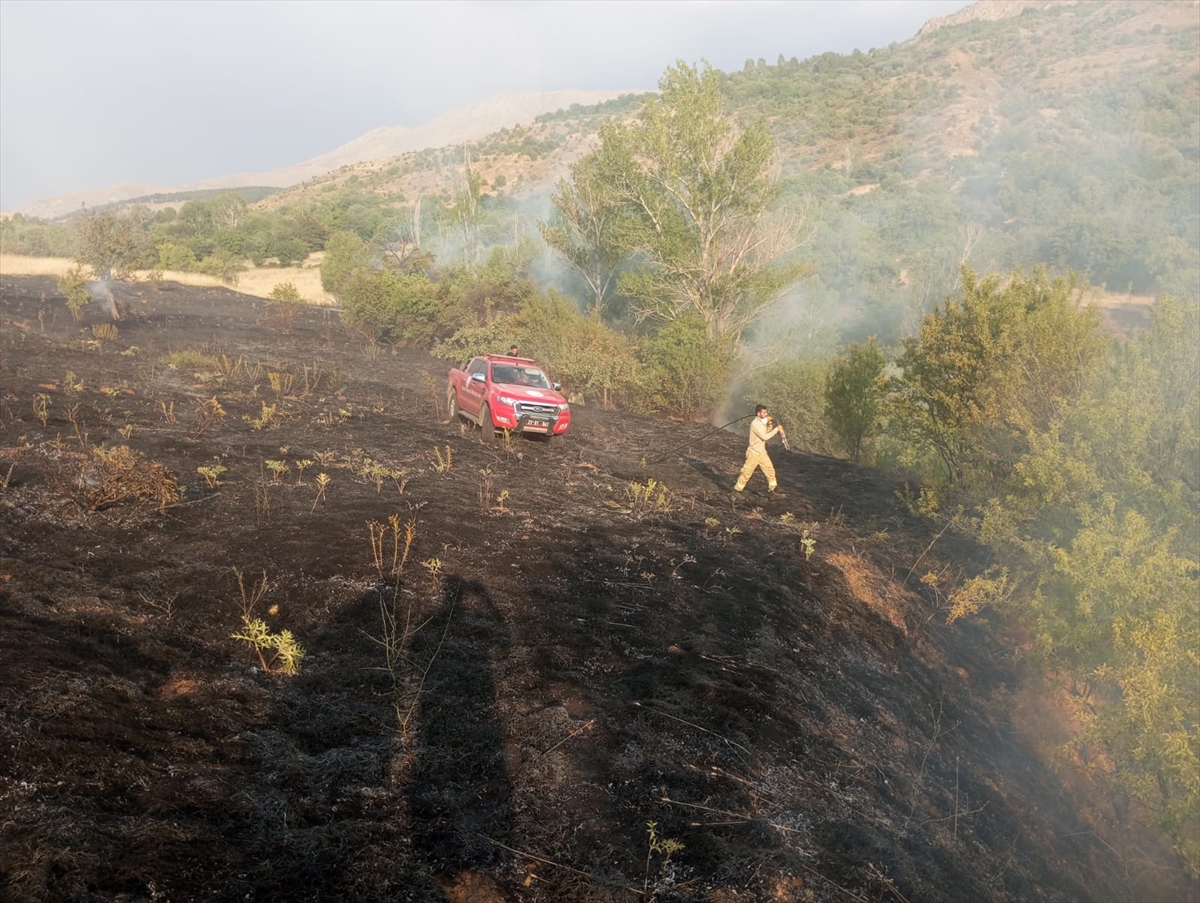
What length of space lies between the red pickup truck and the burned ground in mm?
1996

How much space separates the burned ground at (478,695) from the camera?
3826mm

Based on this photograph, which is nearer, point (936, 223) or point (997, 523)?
point (997, 523)

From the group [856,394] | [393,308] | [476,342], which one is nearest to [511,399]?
[856,394]

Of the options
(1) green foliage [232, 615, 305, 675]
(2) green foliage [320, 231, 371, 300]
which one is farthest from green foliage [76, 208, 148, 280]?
(1) green foliage [232, 615, 305, 675]

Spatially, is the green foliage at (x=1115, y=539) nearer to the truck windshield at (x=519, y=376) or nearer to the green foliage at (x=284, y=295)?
the truck windshield at (x=519, y=376)

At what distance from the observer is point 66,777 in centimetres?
381

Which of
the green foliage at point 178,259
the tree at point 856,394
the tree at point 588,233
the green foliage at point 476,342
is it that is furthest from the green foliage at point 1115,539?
the green foliage at point 178,259

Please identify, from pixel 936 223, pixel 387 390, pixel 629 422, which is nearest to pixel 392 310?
pixel 387 390

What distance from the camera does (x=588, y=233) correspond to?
32438 millimetres

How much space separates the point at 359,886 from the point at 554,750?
163 centimetres

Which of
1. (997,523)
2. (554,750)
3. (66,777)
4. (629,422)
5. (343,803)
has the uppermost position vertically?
(66,777)

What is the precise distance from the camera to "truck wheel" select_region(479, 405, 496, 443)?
14531 millimetres

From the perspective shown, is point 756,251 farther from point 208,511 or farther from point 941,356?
point 208,511

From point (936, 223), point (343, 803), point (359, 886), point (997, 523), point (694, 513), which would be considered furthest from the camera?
point (936, 223)
